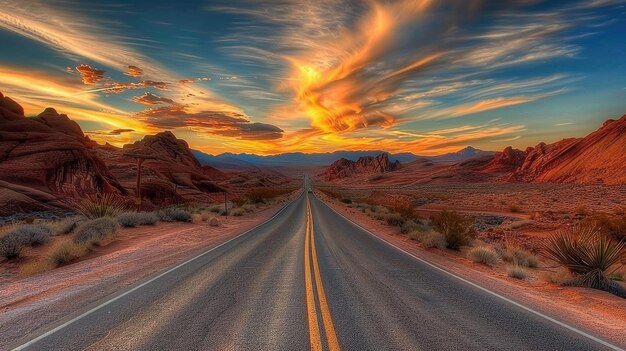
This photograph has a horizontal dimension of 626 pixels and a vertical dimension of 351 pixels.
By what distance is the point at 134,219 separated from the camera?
20719 millimetres

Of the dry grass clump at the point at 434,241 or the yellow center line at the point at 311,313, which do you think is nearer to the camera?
the yellow center line at the point at 311,313

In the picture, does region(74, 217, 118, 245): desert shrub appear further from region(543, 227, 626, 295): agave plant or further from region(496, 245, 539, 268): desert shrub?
region(543, 227, 626, 295): agave plant

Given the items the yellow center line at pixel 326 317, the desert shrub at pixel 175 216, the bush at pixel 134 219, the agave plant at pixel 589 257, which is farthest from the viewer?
the desert shrub at pixel 175 216

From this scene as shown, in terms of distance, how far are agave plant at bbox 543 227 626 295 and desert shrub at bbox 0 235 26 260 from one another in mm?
17357

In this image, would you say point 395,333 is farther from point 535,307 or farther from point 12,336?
point 12,336

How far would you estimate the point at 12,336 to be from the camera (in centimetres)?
558

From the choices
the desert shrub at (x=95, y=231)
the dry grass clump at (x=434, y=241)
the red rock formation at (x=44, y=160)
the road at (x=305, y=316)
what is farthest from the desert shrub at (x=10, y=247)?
the red rock formation at (x=44, y=160)

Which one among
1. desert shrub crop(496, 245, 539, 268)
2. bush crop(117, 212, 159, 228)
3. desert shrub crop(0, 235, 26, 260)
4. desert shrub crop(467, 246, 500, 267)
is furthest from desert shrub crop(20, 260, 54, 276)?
desert shrub crop(496, 245, 539, 268)

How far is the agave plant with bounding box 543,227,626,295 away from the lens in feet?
30.5

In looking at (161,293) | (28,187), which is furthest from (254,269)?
(28,187)

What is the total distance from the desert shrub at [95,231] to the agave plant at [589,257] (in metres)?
Answer: 16.2

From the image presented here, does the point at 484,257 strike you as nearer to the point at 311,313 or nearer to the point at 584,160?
the point at 311,313

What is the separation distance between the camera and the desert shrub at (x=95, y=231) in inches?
572

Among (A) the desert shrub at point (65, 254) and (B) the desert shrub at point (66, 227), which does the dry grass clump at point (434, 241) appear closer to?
(A) the desert shrub at point (65, 254)
